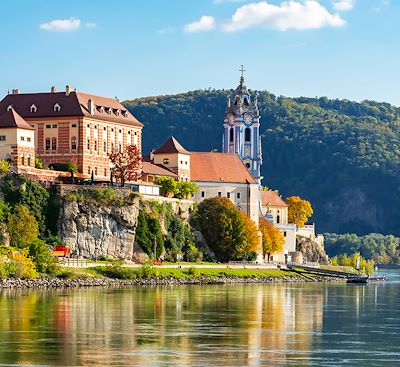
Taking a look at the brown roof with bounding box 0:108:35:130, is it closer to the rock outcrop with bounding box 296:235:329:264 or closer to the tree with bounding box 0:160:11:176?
the tree with bounding box 0:160:11:176

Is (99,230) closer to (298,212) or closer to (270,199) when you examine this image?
(270,199)

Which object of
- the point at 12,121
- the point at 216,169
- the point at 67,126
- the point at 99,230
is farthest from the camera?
the point at 216,169

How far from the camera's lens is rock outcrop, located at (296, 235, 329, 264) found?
598ft

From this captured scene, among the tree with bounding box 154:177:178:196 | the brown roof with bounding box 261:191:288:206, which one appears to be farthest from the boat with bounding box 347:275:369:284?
the tree with bounding box 154:177:178:196

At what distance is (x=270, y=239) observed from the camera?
165m

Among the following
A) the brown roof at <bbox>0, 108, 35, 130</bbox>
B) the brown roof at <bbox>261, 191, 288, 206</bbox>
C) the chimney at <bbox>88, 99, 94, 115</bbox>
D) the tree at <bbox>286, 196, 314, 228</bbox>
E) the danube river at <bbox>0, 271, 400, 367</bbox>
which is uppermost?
the chimney at <bbox>88, 99, 94, 115</bbox>

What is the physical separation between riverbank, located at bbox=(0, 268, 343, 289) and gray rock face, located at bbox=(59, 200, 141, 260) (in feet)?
21.1

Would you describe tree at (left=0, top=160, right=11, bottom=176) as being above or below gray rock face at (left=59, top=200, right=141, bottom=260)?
above

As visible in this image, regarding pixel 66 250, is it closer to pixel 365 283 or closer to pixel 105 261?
pixel 105 261

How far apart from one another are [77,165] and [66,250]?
16163 millimetres

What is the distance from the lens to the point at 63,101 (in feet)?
472

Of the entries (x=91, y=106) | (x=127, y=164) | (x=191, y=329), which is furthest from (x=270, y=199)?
(x=191, y=329)

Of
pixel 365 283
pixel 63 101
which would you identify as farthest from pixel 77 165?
pixel 365 283

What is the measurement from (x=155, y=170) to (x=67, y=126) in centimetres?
1457
